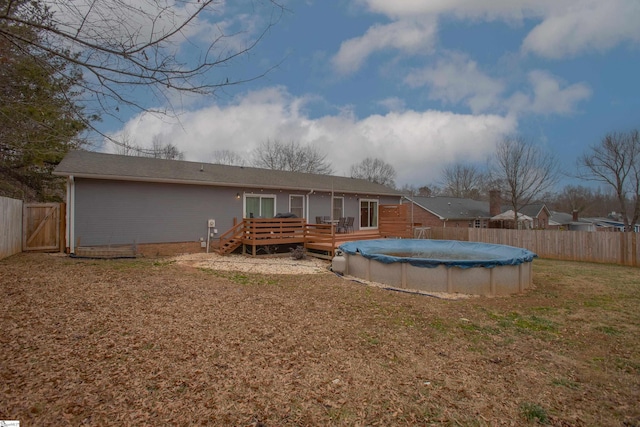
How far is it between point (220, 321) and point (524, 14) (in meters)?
13.6

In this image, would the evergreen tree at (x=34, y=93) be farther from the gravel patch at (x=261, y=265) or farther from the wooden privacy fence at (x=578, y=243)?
the wooden privacy fence at (x=578, y=243)

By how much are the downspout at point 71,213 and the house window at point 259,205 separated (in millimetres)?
5808

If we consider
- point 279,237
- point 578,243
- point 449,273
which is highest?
point 279,237

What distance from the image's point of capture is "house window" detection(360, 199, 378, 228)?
57.3ft

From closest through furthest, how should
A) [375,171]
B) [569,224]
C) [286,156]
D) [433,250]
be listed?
[433,250]
[286,156]
[569,224]
[375,171]

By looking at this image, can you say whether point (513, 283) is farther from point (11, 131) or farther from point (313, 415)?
point (11, 131)

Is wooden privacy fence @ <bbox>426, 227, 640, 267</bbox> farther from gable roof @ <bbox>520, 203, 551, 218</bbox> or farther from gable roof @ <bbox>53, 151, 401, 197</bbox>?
gable roof @ <bbox>520, 203, 551, 218</bbox>

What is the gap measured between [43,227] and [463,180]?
135ft

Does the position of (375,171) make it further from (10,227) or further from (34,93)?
(34,93)

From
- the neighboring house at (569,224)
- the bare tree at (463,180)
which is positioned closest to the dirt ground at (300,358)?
the neighboring house at (569,224)

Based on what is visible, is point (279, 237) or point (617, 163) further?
point (617, 163)

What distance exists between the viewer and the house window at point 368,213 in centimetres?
1745

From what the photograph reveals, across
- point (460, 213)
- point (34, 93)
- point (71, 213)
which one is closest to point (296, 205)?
point (71, 213)

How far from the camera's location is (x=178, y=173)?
496 inches
